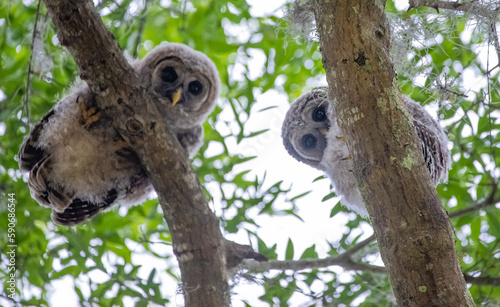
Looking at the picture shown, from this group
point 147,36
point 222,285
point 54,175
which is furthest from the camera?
point 147,36

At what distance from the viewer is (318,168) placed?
8.57 ft

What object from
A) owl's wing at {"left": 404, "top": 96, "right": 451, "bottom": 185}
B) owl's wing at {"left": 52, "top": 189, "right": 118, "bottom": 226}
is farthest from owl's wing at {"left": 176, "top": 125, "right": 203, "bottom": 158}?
owl's wing at {"left": 404, "top": 96, "right": 451, "bottom": 185}

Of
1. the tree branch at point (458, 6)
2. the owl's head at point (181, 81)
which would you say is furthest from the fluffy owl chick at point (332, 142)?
the tree branch at point (458, 6)

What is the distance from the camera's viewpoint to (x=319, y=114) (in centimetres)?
244

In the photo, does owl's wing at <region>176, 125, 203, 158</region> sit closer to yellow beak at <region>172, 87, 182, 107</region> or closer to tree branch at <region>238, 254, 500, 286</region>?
yellow beak at <region>172, 87, 182, 107</region>

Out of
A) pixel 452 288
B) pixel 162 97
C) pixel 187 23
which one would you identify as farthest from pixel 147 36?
pixel 452 288

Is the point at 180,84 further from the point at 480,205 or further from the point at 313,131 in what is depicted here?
the point at 480,205

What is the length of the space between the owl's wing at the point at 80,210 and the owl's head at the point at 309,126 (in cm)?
86

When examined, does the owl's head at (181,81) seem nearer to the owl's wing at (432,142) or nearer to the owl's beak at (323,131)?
the owl's beak at (323,131)

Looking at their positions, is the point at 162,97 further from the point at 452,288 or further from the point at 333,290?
the point at 452,288

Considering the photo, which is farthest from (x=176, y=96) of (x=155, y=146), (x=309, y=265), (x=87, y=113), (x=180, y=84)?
(x=309, y=265)

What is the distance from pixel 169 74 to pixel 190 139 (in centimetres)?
31

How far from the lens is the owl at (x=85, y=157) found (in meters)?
2.15

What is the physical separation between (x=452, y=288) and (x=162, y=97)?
162cm
